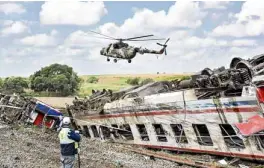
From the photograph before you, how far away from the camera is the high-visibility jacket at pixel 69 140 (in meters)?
11.4

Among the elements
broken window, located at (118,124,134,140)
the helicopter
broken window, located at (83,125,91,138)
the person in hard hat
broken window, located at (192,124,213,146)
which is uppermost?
the helicopter

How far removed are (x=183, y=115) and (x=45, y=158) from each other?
5972mm

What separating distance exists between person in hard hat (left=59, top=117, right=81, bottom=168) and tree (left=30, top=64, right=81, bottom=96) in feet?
214

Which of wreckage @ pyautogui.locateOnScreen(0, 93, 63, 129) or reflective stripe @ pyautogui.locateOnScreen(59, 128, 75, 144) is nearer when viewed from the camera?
reflective stripe @ pyautogui.locateOnScreen(59, 128, 75, 144)

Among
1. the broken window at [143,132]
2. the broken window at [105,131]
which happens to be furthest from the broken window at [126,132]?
the broken window at [105,131]

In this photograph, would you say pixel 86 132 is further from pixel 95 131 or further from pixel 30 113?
pixel 30 113

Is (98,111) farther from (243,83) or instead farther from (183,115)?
(243,83)

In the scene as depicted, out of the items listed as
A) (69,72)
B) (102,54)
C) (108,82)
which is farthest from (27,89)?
(102,54)

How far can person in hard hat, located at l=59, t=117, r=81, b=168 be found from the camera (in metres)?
11.4

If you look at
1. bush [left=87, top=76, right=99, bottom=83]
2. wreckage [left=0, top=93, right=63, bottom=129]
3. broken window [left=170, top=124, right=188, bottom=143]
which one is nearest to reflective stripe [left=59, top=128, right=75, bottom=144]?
broken window [left=170, top=124, right=188, bottom=143]

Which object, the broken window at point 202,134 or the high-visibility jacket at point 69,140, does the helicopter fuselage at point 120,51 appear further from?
the high-visibility jacket at point 69,140

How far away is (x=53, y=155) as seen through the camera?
17.9 metres

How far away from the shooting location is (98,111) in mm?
24875

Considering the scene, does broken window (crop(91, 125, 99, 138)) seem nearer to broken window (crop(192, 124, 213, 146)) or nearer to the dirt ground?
the dirt ground
